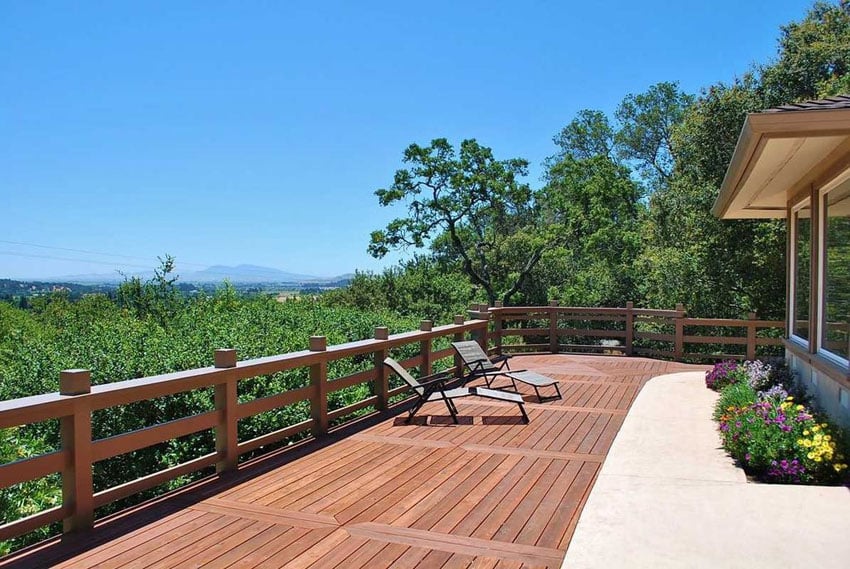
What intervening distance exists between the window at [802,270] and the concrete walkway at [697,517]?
2.24 m

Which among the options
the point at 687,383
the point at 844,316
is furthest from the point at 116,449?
the point at 687,383

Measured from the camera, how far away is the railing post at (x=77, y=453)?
3.28 meters

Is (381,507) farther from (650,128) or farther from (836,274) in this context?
(650,128)

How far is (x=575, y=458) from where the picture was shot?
16.0 ft

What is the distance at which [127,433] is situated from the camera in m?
3.66

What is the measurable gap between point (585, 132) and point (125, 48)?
20393mm

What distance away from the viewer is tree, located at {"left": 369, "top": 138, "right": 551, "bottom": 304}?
19.7 m

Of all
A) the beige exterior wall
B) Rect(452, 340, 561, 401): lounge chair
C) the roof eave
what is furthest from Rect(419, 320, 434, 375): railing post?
the roof eave

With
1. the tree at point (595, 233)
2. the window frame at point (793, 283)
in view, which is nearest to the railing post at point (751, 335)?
the window frame at point (793, 283)

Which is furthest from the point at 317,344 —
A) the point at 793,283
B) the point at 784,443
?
the point at 793,283

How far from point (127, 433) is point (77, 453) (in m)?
0.38

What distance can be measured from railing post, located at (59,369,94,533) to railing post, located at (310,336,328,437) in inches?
87.1

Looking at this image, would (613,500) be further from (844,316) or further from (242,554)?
(844,316)

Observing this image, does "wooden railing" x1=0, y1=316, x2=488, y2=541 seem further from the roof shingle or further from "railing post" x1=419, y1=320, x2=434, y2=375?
the roof shingle
